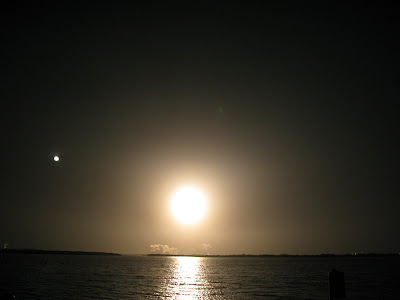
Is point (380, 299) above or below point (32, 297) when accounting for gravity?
above

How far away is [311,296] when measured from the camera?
49.5 m

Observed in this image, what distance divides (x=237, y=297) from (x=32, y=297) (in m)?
29.2

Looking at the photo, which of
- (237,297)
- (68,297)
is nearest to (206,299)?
(237,297)

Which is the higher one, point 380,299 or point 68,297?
point 380,299

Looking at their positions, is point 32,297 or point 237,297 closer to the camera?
point 32,297

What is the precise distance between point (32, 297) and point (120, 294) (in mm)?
12111

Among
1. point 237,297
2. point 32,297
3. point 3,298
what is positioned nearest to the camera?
point 3,298

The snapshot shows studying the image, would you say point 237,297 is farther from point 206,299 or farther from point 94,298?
point 94,298

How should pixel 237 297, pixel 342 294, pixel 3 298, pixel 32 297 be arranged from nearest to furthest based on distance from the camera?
pixel 342 294 < pixel 3 298 < pixel 32 297 < pixel 237 297

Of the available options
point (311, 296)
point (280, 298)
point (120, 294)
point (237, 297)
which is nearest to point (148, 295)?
point (120, 294)

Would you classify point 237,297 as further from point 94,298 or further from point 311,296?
point 94,298

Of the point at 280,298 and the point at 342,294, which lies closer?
the point at 342,294

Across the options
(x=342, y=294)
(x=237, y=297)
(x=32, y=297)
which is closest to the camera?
(x=342, y=294)

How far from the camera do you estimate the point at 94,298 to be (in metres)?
45.2
